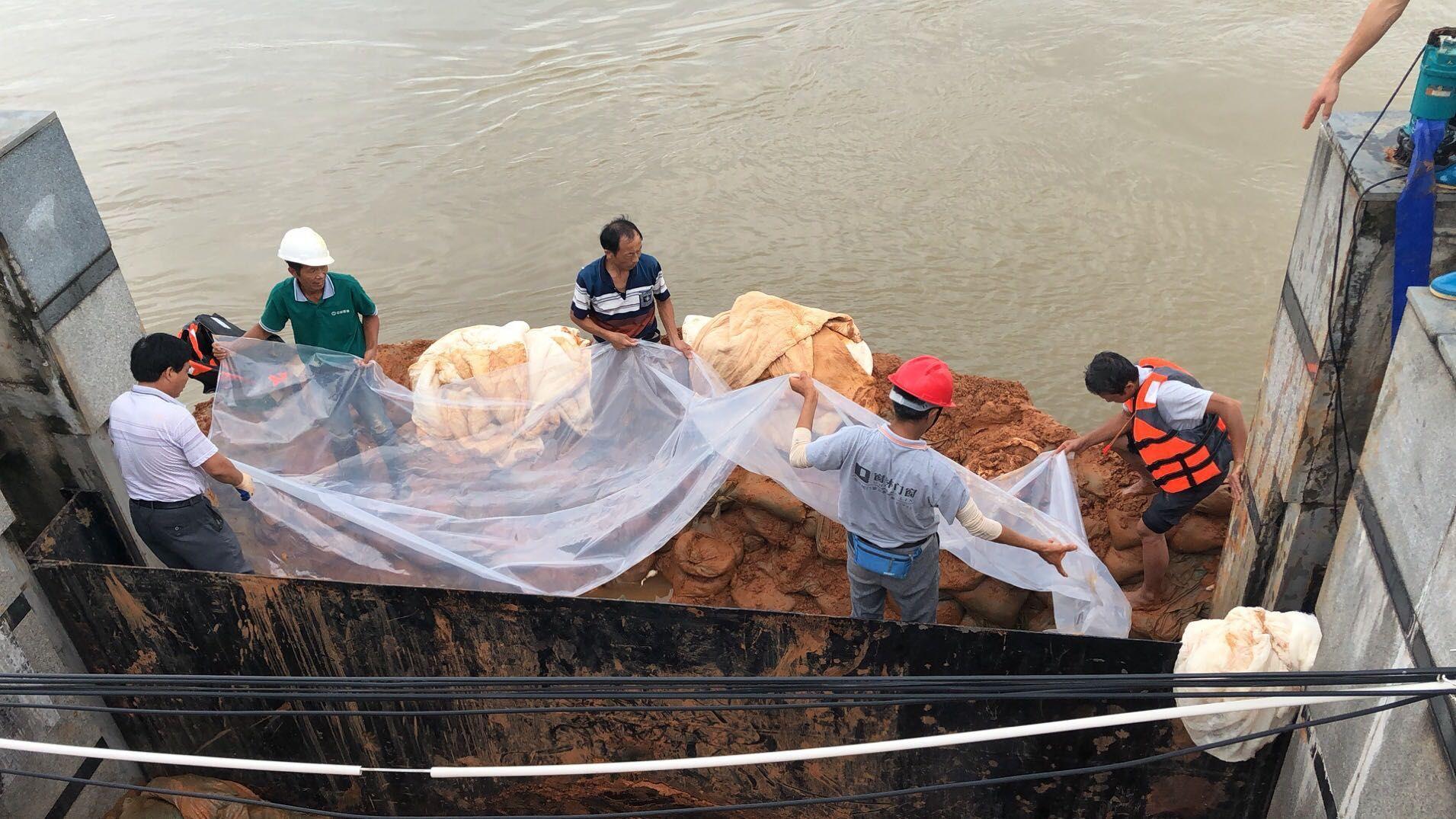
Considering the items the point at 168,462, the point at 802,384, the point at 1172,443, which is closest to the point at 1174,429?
the point at 1172,443

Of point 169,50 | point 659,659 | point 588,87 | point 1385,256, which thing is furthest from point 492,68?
point 1385,256

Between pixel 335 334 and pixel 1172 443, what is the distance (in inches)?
130

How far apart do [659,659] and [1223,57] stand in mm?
8862

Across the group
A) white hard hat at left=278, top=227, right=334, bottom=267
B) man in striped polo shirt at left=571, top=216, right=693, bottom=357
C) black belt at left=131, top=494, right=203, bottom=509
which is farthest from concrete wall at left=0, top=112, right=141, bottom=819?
man in striped polo shirt at left=571, top=216, right=693, bottom=357

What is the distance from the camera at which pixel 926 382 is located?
307cm

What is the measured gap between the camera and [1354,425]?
10.1ft

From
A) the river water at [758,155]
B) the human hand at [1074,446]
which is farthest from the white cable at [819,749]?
the river water at [758,155]

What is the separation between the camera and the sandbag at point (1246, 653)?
278 cm

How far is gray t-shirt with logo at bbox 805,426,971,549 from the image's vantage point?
319cm

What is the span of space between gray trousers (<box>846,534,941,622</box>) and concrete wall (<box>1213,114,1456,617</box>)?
1.02 meters

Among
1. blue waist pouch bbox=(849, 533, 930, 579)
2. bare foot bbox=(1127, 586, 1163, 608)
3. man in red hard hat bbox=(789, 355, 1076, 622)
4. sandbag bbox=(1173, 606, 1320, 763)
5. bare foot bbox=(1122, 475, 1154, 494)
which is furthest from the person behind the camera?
bare foot bbox=(1122, 475, 1154, 494)

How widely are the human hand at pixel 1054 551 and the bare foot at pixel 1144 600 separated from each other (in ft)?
1.99

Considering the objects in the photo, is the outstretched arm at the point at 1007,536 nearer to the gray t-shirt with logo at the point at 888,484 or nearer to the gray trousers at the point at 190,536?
the gray t-shirt with logo at the point at 888,484

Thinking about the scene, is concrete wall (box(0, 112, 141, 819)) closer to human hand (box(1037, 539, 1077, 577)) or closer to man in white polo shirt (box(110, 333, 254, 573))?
man in white polo shirt (box(110, 333, 254, 573))
